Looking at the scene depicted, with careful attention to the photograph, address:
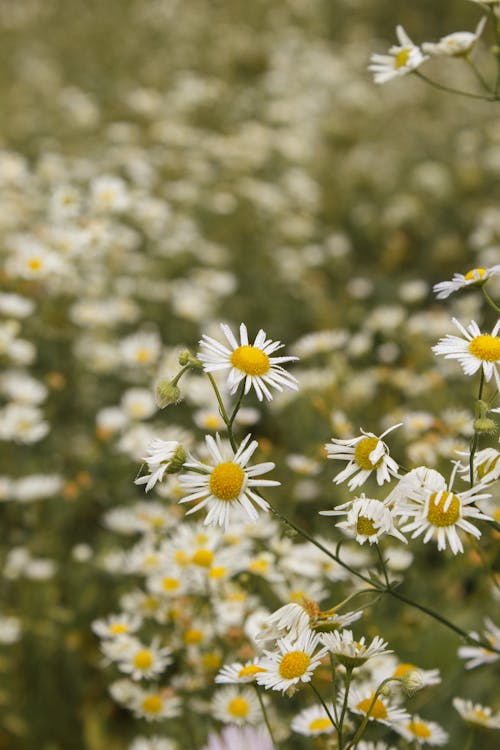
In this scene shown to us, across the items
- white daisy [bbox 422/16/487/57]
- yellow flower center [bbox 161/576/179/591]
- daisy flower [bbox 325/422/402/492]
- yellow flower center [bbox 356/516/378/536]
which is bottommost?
yellow flower center [bbox 356/516/378/536]

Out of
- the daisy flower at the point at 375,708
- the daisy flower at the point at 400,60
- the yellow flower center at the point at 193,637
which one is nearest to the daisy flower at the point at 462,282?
the daisy flower at the point at 400,60

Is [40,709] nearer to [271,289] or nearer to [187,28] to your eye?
[271,289]

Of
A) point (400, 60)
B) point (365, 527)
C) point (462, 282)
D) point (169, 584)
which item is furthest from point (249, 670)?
point (400, 60)

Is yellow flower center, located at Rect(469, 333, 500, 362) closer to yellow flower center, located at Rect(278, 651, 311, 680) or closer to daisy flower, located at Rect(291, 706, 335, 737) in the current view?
yellow flower center, located at Rect(278, 651, 311, 680)

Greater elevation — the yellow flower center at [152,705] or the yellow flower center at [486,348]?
the yellow flower center at [486,348]

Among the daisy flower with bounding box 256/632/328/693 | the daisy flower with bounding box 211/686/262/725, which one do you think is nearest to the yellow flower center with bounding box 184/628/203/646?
the daisy flower with bounding box 211/686/262/725

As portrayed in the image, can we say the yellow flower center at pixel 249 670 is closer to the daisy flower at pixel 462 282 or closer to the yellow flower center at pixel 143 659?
the yellow flower center at pixel 143 659

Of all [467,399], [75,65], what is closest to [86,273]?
[467,399]
